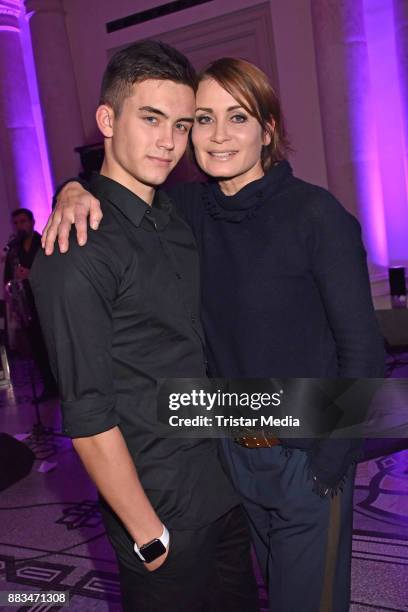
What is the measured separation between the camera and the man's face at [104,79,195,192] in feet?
4.44

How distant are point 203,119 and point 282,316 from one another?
0.55 m

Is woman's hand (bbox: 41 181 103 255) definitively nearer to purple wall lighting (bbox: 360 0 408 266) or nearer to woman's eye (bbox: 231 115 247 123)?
woman's eye (bbox: 231 115 247 123)

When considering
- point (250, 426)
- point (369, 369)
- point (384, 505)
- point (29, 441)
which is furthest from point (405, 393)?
point (29, 441)

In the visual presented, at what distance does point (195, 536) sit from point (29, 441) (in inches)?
130

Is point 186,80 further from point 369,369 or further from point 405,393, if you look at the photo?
point 405,393

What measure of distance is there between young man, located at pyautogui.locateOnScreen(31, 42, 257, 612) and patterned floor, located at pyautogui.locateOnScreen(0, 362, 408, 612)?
41.5 inches

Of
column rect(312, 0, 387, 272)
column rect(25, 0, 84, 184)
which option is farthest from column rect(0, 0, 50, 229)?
column rect(312, 0, 387, 272)

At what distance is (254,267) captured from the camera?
147 cm

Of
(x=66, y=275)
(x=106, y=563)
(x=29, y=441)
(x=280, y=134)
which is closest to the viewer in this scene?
(x=66, y=275)

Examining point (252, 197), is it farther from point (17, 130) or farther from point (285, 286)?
point (17, 130)

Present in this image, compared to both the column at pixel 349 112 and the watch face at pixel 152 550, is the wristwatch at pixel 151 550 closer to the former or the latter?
the watch face at pixel 152 550

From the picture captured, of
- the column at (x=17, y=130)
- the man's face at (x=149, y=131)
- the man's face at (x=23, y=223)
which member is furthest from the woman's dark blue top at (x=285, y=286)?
the column at (x=17, y=130)

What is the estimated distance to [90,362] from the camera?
121 cm

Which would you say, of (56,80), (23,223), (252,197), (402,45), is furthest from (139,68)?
(56,80)
